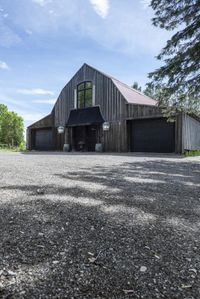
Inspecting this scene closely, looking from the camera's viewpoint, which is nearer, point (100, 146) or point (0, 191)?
point (0, 191)

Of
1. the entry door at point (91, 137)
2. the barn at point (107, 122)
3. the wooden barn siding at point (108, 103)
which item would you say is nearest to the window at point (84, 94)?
the barn at point (107, 122)

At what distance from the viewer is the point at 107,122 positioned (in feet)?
56.1

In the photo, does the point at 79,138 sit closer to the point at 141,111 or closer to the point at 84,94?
the point at 84,94

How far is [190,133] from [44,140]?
12.1 m

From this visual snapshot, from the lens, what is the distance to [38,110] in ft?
167

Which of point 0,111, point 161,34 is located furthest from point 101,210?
point 0,111

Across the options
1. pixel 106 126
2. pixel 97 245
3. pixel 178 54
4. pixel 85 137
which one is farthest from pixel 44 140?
pixel 97 245

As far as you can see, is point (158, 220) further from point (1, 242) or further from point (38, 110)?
point (38, 110)

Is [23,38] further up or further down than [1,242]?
further up

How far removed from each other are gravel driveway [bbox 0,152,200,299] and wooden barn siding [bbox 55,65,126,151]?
1324 cm

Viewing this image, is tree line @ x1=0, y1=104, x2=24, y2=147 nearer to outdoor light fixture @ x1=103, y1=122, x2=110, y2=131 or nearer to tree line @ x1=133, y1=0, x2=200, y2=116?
outdoor light fixture @ x1=103, y1=122, x2=110, y2=131

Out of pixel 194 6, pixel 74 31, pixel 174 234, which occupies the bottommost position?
pixel 174 234

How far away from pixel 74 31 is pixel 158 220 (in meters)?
13.3

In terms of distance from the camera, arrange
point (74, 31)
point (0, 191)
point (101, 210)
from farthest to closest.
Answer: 1. point (74, 31)
2. point (0, 191)
3. point (101, 210)
